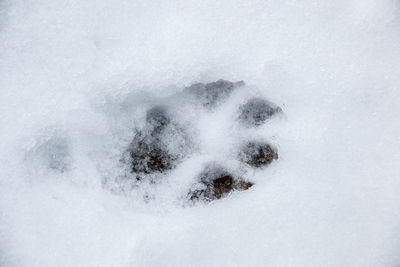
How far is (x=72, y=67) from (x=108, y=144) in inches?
8.4

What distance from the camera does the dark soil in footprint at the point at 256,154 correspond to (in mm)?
871

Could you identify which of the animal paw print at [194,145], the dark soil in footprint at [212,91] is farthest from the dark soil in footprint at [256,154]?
the dark soil in footprint at [212,91]

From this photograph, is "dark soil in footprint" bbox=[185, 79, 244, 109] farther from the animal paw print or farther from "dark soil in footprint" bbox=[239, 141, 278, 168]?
"dark soil in footprint" bbox=[239, 141, 278, 168]

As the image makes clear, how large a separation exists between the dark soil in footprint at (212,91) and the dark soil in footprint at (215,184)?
0.18 meters

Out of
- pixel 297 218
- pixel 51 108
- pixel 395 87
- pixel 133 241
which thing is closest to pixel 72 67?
pixel 51 108

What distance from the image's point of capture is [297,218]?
2.70ft

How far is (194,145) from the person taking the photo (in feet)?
2.91

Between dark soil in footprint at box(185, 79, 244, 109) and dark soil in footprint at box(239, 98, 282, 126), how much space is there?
0.06m

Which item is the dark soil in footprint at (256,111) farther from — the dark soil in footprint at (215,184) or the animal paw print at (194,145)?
the dark soil in footprint at (215,184)

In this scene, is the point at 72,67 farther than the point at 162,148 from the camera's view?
A: No

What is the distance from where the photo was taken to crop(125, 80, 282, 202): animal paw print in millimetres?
869

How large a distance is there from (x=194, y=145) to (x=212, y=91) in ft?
0.51

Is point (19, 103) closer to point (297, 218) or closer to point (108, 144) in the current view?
point (108, 144)

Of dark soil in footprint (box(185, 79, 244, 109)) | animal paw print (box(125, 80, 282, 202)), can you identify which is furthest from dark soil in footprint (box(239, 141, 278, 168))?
dark soil in footprint (box(185, 79, 244, 109))
